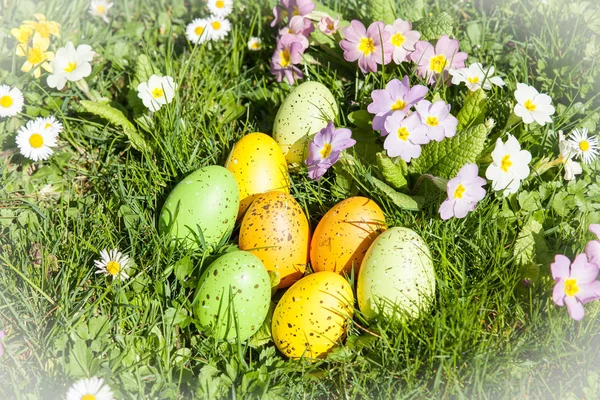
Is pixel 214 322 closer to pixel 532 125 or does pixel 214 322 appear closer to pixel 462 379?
pixel 462 379

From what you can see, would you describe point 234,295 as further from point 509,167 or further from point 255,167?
point 509,167

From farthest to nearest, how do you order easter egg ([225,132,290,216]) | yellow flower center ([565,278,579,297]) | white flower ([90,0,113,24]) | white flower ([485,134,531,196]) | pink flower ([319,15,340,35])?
white flower ([90,0,113,24]) → pink flower ([319,15,340,35]) → easter egg ([225,132,290,216]) → white flower ([485,134,531,196]) → yellow flower center ([565,278,579,297])

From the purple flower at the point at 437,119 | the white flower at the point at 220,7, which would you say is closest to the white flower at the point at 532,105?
the purple flower at the point at 437,119

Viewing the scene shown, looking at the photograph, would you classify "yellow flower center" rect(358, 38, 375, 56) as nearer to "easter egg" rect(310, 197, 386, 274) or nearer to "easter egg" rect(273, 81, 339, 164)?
"easter egg" rect(273, 81, 339, 164)

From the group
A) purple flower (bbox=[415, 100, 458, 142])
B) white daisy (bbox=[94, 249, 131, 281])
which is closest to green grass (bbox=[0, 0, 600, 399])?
white daisy (bbox=[94, 249, 131, 281])

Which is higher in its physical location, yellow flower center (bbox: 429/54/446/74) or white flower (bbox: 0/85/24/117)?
yellow flower center (bbox: 429/54/446/74)

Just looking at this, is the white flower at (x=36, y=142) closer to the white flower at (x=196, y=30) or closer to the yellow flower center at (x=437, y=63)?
the white flower at (x=196, y=30)

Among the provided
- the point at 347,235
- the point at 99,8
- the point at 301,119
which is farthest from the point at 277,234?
the point at 99,8
